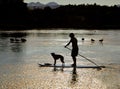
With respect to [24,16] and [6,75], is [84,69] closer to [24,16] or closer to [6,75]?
[6,75]

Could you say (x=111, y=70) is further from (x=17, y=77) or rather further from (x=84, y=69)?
(x=17, y=77)

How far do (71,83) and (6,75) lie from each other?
171 inches

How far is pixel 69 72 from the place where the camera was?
2488cm

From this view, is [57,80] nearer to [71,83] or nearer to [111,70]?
[71,83]

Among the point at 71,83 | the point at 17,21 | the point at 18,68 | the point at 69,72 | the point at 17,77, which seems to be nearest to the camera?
the point at 71,83

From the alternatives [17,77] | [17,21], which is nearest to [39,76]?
[17,77]

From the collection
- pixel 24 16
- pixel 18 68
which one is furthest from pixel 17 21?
pixel 18 68

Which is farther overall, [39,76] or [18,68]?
[18,68]

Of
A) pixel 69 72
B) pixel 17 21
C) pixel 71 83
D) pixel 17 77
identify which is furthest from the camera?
pixel 17 21

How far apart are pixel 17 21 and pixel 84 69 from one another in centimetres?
16869

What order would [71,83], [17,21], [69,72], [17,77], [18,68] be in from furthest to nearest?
1. [17,21]
2. [18,68]
3. [69,72]
4. [17,77]
5. [71,83]

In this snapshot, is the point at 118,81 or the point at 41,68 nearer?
the point at 118,81

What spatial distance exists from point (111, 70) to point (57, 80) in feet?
17.8

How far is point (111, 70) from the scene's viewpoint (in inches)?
1018
